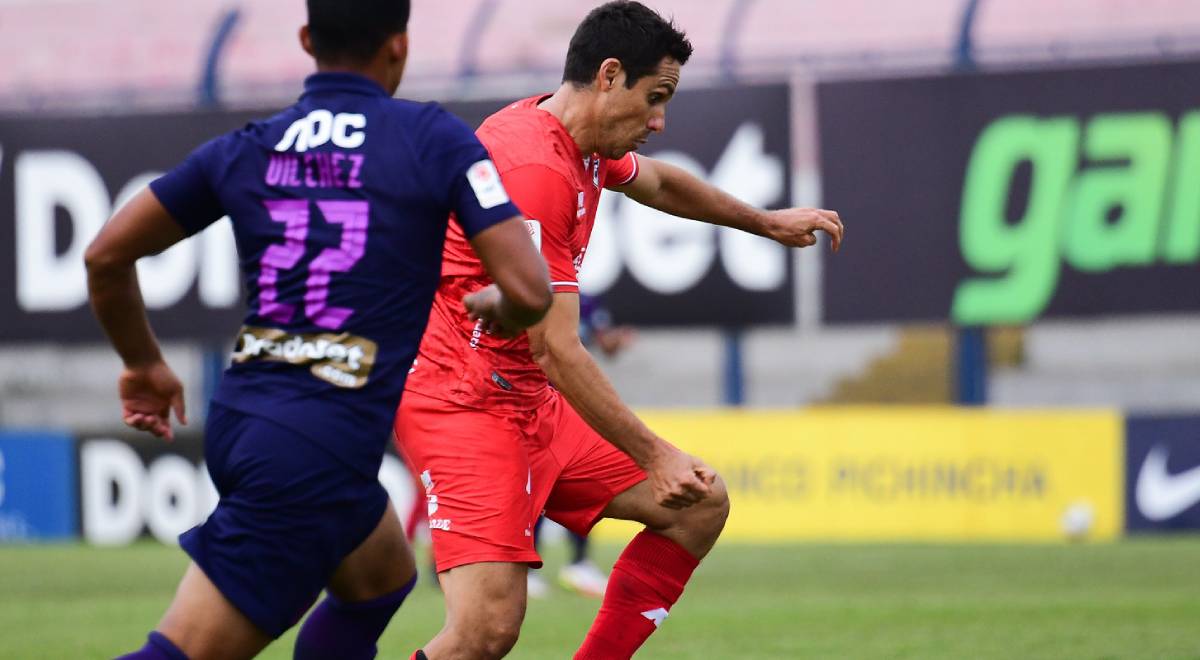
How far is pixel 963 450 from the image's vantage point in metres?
13.4

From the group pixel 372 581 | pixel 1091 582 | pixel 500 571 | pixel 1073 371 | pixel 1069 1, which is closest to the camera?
pixel 372 581

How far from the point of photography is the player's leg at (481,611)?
14.9 feet

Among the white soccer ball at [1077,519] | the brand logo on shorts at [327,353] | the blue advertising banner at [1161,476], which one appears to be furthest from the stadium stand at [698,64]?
the brand logo on shorts at [327,353]

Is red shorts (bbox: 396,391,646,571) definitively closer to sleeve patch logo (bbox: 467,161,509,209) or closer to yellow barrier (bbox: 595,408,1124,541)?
sleeve patch logo (bbox: 467,161,509,209)

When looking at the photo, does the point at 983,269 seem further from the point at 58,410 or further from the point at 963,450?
the point at 58,410

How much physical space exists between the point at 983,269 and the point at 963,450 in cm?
142

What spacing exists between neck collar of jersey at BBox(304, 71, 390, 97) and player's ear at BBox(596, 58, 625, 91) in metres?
1.26

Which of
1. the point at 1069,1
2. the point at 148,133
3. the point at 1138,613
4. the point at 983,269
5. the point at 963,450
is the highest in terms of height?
the point at 1069,1

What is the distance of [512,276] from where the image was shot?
3.62m

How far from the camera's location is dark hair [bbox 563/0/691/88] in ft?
15.9

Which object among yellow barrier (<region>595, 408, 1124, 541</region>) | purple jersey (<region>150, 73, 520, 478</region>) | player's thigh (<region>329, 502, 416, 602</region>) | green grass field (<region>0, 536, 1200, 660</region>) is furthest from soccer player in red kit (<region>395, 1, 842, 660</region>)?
yellow barrier (<region>595, 408, 1124, 541</region>)

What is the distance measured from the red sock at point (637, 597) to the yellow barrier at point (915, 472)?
28.1 ft

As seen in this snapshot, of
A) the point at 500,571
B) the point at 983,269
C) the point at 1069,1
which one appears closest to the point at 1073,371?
the point at 1069,1

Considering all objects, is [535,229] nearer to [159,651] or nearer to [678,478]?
[678,478]
